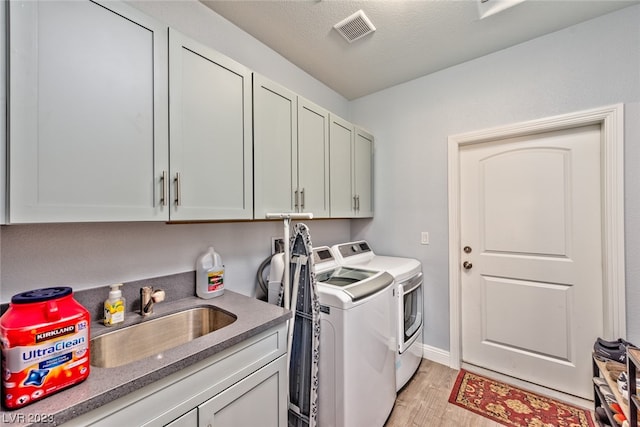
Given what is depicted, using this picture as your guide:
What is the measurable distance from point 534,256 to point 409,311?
1059 millimetres

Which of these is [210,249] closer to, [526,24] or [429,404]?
[429,404]

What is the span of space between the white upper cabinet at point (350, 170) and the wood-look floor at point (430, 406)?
145 cm

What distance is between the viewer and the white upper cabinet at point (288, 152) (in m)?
1.50

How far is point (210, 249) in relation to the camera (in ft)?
4.98

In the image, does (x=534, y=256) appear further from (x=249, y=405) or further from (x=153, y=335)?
(x=153, y=335)

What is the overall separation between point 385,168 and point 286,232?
159cm

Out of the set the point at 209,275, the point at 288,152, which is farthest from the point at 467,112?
the point at 209,275

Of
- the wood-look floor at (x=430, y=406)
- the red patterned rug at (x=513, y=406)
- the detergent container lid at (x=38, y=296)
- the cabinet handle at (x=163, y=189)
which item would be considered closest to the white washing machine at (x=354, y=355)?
the wood-look floor at (x=430, y=406)

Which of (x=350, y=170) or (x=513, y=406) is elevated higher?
(x=350, y=170)

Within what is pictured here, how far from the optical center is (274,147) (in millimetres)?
1575

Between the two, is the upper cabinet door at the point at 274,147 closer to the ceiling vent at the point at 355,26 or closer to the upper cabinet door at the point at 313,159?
the upper cabinet door at the point at 313,159

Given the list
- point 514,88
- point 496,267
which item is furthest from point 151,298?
point 514,88

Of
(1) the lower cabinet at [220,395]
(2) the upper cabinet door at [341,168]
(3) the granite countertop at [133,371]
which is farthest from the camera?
(2) the upper cabinet door at [341,168]

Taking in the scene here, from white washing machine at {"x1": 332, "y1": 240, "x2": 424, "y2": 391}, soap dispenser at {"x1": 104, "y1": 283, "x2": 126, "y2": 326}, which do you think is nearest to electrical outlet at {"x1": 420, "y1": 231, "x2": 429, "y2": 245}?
white washing machine at {"x1": 332, "y1": 240, "x2": 424, "y2": 391}
